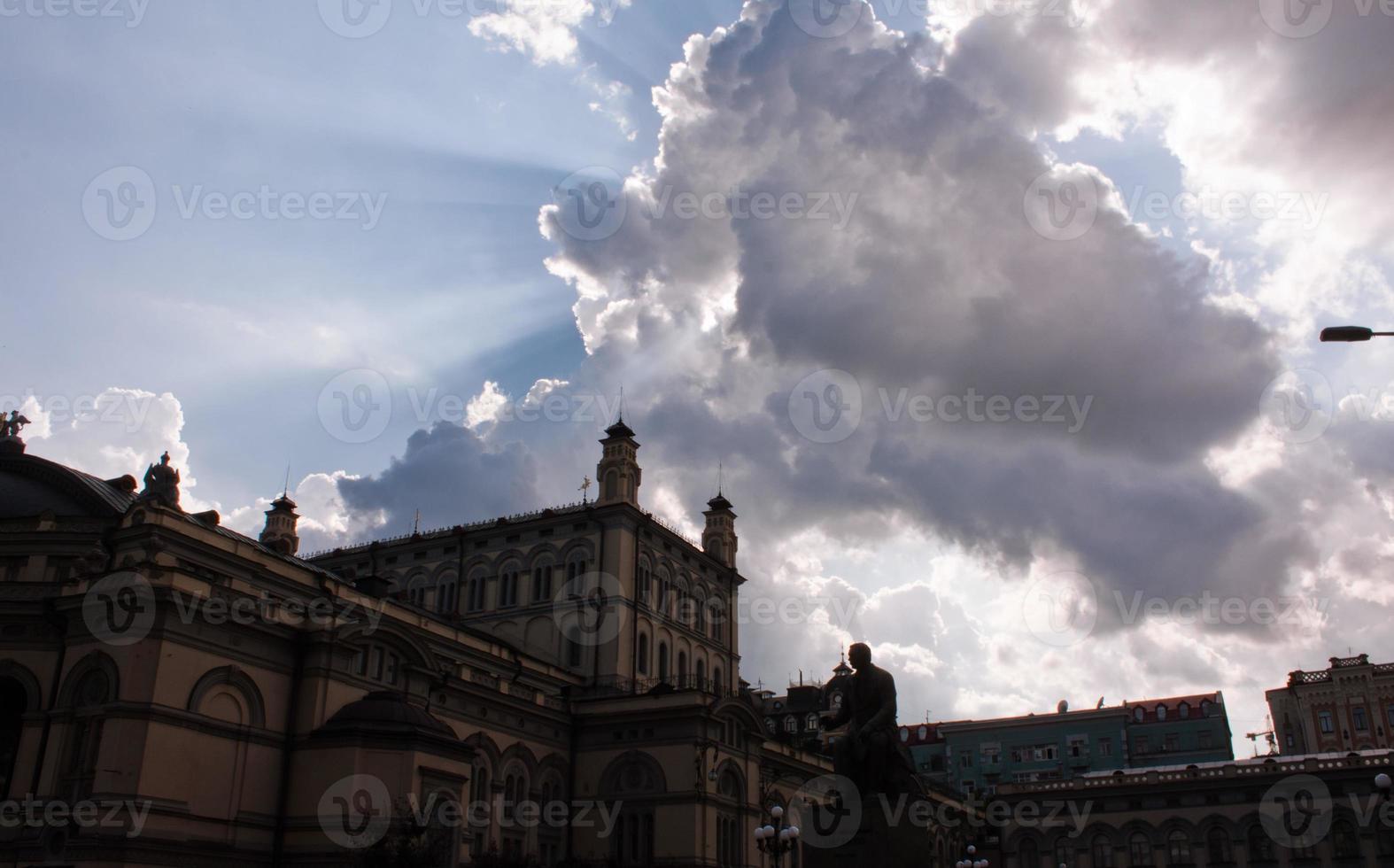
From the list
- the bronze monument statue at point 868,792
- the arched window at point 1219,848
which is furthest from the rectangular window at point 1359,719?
the bronze monument statue at point 868,792

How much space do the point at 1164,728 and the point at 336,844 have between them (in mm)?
69868

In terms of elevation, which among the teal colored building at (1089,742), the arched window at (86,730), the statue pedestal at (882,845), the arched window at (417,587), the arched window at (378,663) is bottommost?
the statue pedestal at (882,845)

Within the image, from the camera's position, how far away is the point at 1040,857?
71812 millimetres

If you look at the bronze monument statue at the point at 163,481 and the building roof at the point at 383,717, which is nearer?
the building roof at the point at 383,717

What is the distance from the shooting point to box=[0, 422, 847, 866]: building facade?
1364 inches

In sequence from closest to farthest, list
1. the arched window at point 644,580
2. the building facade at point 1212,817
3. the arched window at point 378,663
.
Result: the arched window at point 378,663 < the building facade at point 1212,817 < the arched window at point 644,580


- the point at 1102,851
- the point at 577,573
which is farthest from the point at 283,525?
the point at 1102,851

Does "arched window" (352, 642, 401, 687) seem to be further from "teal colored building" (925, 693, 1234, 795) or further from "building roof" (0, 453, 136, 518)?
"teal colored building" (925, 693, 1234, 795)

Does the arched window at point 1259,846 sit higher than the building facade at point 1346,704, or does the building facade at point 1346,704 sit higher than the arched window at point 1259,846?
the building facade at point 1346,704

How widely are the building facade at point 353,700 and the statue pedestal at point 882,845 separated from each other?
757 inches

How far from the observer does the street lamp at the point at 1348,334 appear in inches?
714

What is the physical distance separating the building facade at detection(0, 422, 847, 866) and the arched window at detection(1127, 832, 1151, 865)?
828 inches

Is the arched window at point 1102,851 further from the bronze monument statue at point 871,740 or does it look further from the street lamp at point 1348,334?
the street lamp at point 1348,334

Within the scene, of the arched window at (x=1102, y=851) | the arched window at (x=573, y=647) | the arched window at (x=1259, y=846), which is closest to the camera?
the arched window at (x=573, y=647)
